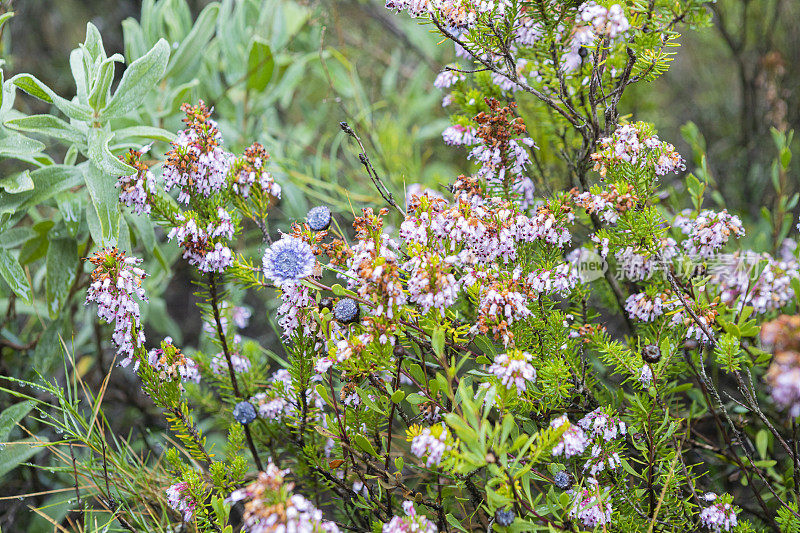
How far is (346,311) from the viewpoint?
0.89 metres

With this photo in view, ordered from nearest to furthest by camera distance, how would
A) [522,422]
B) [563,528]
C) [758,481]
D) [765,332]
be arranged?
[765,332] < [563,528] < [522,422] < [758,481]

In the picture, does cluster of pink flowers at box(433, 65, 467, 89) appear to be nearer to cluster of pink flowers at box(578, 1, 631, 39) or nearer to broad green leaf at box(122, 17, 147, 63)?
cluster of pink flowers at box(578, 1, 631, 39)

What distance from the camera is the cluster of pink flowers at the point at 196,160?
950mm

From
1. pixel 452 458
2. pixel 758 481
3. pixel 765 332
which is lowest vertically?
pixel 758 481

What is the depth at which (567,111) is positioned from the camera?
3.55 ft

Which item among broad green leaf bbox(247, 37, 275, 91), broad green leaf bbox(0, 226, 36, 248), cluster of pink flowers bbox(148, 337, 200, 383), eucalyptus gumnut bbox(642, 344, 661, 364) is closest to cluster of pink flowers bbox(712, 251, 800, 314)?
eucalyptus gumnut bbox(642, 344, 661, 364)

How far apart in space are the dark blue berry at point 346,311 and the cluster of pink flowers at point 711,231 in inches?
23.9

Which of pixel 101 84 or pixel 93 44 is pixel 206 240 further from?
pixel 93 44

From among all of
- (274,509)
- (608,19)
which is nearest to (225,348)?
(274,509)

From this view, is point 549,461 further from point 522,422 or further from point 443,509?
point 443,509

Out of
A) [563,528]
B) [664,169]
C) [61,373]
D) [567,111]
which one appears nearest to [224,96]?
[61,373]

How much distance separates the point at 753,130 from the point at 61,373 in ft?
8.03

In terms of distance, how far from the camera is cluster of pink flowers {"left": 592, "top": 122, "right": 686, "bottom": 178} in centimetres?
91

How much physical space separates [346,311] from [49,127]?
76 centimetres
